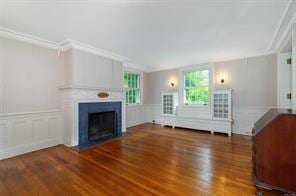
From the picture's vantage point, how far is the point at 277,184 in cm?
188

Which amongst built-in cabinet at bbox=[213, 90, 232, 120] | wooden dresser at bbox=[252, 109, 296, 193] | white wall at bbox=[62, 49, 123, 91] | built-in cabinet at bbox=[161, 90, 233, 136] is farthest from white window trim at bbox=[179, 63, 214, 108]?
wooden dresser at bbox=[252, 109, 296, 193]

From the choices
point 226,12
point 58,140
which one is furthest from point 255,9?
point 58,140

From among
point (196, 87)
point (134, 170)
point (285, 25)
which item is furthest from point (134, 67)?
point (285, 25)

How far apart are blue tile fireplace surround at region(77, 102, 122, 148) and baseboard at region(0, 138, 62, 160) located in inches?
25.3

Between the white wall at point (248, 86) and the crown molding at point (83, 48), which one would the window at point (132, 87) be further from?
the white wall at point (248, 86)

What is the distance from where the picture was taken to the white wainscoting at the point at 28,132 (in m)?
3.04

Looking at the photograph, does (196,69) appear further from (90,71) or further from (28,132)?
Result: (28,132)

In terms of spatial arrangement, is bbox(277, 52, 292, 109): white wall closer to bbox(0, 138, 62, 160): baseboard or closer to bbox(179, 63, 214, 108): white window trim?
bbox(179, 63, 214, 108): white window trim

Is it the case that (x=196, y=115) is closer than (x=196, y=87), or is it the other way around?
(x=196, y=115)

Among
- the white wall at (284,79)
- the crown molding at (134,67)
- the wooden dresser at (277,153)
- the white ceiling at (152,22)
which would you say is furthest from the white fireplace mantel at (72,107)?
the white wall at (284,79)

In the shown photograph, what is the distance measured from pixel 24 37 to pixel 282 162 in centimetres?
489

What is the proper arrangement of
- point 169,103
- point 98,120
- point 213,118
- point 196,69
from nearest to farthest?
1. point 98,120
2. point 213,118
3. point 196,69
4. point 169,103

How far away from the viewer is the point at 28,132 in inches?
132

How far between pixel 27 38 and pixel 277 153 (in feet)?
15.8
